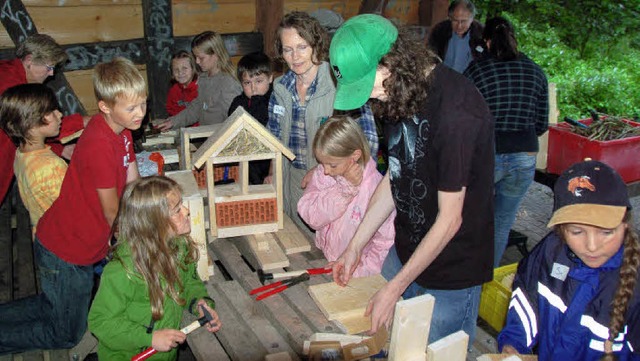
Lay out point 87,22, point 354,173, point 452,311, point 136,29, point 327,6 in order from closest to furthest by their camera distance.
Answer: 1. point 452,311
2. point 354,173
3. point 87,22
4. point 136,29
5. point 327,6

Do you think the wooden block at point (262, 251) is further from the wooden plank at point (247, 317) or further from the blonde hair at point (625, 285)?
the blonde hair at point (625, 285)

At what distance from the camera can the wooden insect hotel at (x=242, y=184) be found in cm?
339

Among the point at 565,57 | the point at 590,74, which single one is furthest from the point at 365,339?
the point at 565,57

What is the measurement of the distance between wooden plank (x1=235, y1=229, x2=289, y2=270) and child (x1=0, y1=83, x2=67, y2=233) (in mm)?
1269

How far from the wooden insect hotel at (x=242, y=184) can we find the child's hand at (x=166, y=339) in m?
0.94

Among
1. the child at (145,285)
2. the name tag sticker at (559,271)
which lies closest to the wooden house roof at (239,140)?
the child at (145,285)

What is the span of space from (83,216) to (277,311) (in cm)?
137

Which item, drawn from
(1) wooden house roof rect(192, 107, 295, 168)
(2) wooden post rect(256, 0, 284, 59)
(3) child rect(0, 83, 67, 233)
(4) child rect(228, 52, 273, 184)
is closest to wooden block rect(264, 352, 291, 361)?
(1) wooden house roof rect(192, 107, 295, 168)

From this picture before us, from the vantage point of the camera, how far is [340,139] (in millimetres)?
3273

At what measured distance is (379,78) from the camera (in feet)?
7.60

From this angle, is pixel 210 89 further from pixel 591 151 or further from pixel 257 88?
pixel 591 151

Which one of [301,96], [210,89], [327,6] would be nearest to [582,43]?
[327,6]

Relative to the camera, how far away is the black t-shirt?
225cm

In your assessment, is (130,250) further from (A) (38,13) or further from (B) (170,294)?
(A) (38,13)
